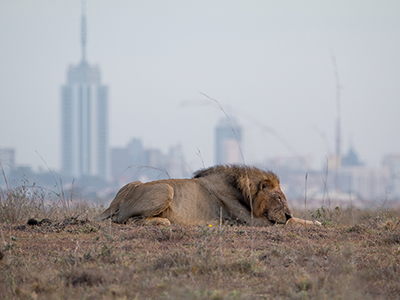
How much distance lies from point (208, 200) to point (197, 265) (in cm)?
383

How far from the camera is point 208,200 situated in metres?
8.45

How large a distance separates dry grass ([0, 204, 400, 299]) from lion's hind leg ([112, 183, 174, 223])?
1.21 metres

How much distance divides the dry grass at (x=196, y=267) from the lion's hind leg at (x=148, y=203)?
3.95 feet

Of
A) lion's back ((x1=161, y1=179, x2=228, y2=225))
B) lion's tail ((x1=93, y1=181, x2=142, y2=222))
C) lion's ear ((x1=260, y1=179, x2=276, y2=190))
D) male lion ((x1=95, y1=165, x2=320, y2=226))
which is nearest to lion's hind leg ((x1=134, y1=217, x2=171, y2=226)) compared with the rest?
male lion ((x1=95, y1=165, x2=320, y2=226))

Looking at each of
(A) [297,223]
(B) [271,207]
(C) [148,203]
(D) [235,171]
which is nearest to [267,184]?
(B) [271,207]

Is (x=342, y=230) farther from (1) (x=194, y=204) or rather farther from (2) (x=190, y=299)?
(2) (x=190, y=299)

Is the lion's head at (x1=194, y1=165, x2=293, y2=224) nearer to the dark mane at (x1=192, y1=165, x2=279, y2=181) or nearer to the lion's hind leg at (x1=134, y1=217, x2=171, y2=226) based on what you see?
the dark mane at (x1=192, y1=165, x2=279, y2=181)

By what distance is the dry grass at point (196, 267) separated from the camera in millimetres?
4094

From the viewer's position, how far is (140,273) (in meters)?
4.57

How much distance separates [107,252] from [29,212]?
16.0 feet

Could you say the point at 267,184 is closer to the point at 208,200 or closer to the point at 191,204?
the point at 208,200

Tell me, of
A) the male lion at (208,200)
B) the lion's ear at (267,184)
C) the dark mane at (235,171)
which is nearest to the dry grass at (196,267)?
the male lion at (208,200)

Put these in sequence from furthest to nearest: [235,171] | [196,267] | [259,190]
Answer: [235,171], [259,190], [196,267]

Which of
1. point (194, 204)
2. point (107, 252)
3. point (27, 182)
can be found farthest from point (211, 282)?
point (27, 182)
